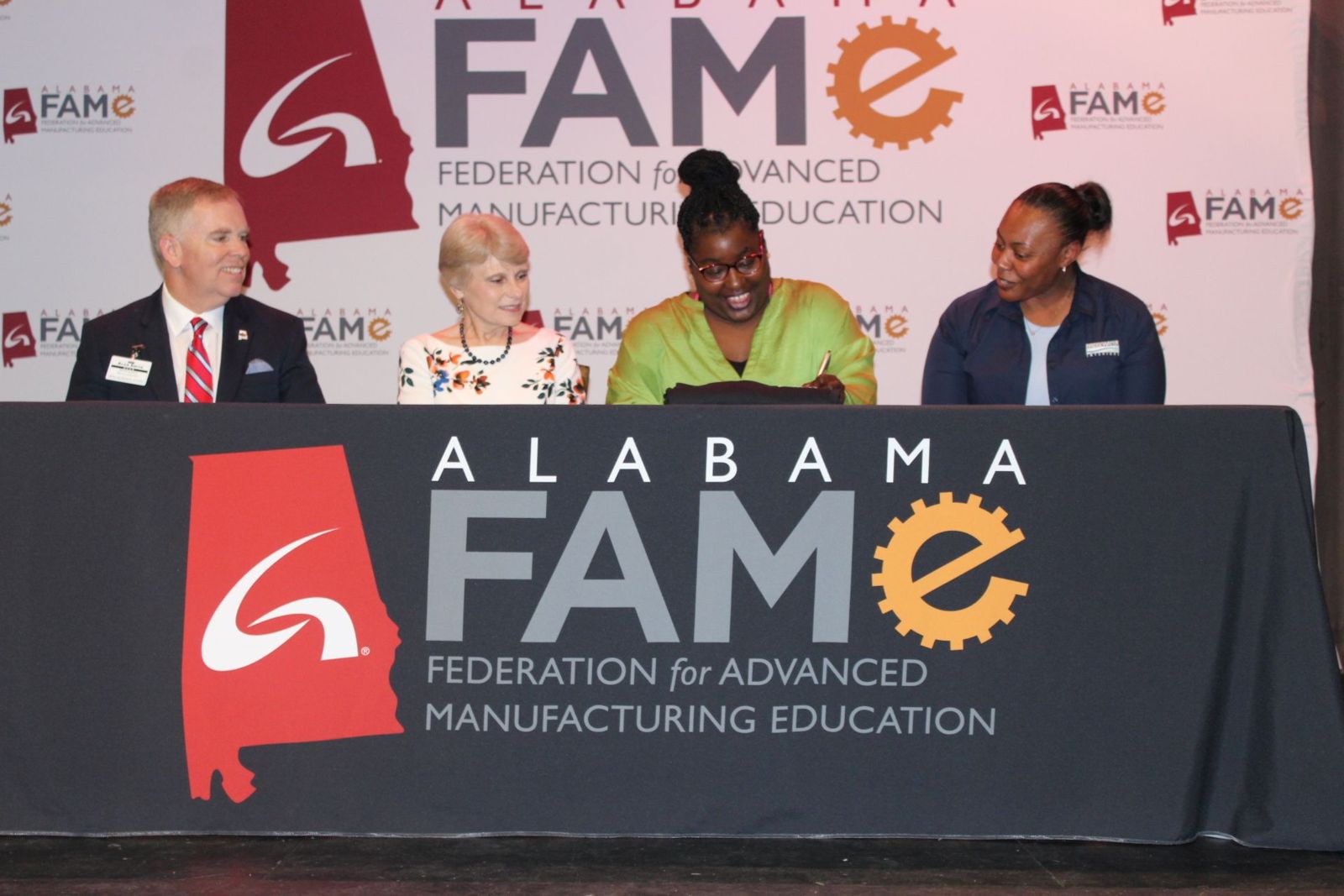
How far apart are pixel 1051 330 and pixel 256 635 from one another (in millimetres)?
2288

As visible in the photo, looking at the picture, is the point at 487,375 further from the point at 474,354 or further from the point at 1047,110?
the point at 1047,110

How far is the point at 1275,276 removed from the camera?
4836mm

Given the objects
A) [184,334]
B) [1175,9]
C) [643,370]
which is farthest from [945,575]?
[1175,9]

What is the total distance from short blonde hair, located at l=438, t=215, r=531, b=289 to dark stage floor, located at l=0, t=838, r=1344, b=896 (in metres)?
1.39

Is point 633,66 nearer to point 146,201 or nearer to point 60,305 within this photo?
point 146,201

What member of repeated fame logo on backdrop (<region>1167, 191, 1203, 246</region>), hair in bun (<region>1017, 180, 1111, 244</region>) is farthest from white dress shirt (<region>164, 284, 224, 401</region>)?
repeated fame logo on backdrop (<region>1167, 191, 1203, 246</region>)

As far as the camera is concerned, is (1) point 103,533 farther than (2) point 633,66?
No

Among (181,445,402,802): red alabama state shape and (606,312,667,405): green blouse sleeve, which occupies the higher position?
(606,312,667,405): green blouse sleeve

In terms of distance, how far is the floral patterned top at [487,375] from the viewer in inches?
124

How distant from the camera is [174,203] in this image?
335 centimetres

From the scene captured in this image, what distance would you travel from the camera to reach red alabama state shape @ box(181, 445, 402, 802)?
2.43 metres

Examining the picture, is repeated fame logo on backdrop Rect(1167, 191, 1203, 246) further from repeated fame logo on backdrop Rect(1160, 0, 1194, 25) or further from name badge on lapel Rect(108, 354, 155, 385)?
name badge on lapel Rect(108, 354, 155, 385)

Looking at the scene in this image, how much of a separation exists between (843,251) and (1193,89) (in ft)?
4.70

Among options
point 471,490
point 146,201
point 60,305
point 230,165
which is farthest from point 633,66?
point 471,490
